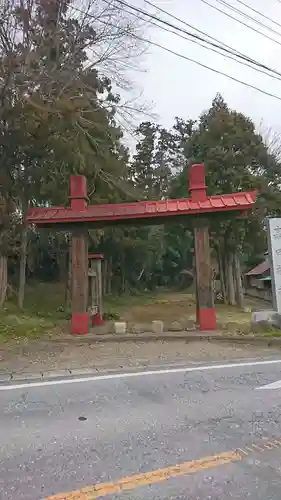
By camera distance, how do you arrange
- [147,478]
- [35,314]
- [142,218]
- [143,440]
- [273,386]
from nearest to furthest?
[147,478], [143,440], [273,386], [142,218], [35,314]

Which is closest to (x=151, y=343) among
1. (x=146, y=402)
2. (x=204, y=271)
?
(x=204, y=271)

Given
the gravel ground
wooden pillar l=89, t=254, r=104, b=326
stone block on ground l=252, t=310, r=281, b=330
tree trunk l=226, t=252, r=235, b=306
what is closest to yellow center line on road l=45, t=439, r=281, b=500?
the gravel ground

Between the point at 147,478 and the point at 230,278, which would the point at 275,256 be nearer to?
the point at 147,478

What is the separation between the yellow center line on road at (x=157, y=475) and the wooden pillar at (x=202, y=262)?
19.1 ft

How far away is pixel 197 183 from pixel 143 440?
22.8ft

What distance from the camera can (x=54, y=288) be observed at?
28.2 metres

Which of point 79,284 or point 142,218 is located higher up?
point 142,218

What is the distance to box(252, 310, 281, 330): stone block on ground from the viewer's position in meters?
8.91

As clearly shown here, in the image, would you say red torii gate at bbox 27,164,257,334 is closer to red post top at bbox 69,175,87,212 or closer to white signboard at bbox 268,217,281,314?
red post top at bbox 69,175,87,212

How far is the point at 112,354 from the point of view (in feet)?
23.5

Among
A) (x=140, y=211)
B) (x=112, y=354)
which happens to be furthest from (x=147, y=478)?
(x=140, y=211)

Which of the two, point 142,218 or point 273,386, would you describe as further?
point 142,218

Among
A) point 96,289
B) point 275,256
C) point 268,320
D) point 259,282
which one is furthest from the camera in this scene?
point 259,282

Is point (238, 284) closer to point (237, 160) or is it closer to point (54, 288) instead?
point (237, 160)
